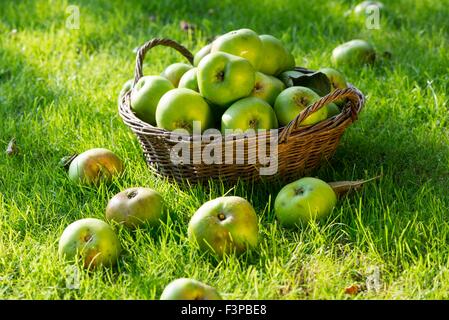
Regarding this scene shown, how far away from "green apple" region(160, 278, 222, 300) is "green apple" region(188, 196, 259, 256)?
0.29 metres

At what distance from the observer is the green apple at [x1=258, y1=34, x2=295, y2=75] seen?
11.0ft

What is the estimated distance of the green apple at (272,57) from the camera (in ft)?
11.0

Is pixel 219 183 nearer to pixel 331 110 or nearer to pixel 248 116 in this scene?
pixel 248 116

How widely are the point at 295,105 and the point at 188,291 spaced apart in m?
1.07

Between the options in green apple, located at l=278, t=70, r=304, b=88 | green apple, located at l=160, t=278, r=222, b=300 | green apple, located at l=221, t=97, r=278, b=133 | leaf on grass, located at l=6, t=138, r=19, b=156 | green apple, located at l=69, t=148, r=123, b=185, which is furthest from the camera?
leaf on grass, located at l=6, t=138, r=19, b=156

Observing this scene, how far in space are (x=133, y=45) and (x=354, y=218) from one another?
2.50 m

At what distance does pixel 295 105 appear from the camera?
120 inches

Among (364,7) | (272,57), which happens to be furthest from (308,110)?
(364,7)

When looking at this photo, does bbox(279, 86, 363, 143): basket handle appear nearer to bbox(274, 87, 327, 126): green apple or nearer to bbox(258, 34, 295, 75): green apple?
bbox(274, 87, 327, 126): green apple

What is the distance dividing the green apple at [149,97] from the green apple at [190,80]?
0.06m

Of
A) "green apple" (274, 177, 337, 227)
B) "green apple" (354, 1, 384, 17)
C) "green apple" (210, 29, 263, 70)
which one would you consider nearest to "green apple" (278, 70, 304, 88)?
"green apple" (210, 29, 263, 70)

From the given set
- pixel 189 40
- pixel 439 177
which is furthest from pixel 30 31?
pixel 439 177

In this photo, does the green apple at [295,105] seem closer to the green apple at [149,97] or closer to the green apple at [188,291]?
the green apple at [149,97]
